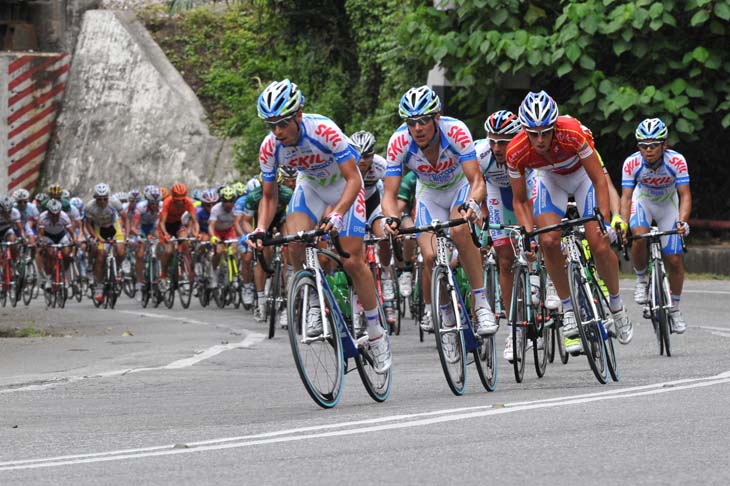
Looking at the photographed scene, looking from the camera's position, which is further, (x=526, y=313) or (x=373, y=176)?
(x=373, y=176)

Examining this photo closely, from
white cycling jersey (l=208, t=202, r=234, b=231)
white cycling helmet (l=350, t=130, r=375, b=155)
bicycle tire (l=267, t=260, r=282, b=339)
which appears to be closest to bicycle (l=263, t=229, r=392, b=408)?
white cycling helmet (l=350, t=130, r=375, b=155)

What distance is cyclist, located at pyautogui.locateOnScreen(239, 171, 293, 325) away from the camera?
18.9m

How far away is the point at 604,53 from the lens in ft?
87.6

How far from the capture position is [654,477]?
707 cm

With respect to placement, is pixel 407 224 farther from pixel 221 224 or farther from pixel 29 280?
pixel 29 280

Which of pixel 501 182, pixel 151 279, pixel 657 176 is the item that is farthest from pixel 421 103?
pixel 151 279

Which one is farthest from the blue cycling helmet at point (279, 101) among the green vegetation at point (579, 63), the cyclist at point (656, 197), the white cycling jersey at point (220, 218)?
the green vegetation at point (579, 63)

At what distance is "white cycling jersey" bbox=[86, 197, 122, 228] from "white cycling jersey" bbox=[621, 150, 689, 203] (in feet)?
44.0

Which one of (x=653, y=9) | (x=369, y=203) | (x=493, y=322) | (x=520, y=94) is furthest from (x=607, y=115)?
(x=493, y=322)

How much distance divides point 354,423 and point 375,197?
8486mm

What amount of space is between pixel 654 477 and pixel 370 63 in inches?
1091

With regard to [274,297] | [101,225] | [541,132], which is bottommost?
[274,297]

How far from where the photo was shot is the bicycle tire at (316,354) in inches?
396

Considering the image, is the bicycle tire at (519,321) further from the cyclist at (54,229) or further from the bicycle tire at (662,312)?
the cyclist at (54,229)
